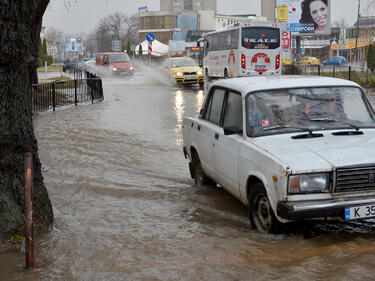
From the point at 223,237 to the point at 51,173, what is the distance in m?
4.48

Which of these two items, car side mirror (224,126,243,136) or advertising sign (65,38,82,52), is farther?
advertising sign (65,38,82,52)

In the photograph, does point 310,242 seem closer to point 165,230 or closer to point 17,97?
point 165,230

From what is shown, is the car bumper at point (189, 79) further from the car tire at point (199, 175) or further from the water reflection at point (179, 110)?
the car tire at point (199, 175)

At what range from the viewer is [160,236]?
20.0 ft

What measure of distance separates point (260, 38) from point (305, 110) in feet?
79.8

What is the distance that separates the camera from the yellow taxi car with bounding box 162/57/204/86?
31688 millimetres

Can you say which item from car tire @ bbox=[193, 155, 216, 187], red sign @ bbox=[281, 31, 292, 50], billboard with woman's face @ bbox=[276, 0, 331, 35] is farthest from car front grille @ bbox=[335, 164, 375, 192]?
billboard with woman's face @ bbox=[276, 0, 331, 35]

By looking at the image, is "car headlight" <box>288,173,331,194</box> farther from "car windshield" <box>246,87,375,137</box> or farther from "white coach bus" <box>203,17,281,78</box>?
"white coach bus" <box>203,17,281,78</box>

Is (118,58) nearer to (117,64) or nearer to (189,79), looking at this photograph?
(117,64)

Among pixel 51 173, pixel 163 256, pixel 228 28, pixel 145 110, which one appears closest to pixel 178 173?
pixel 51 173

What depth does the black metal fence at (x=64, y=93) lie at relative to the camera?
62.6ft

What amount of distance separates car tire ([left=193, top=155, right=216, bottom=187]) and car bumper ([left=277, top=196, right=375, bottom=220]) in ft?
9.15

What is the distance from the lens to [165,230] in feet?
20.7

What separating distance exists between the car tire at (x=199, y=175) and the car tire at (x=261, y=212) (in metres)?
2.09
